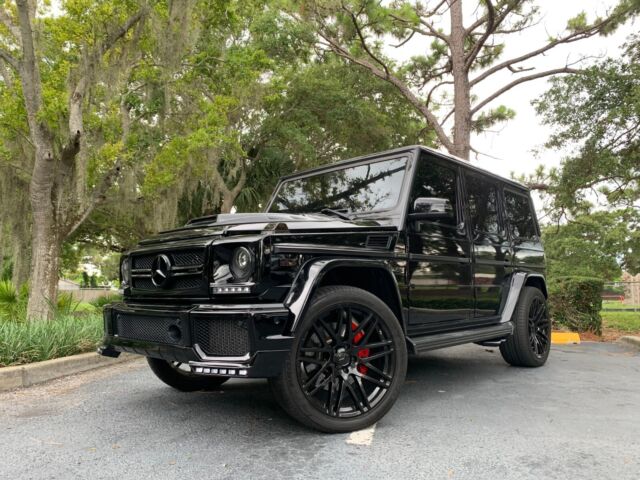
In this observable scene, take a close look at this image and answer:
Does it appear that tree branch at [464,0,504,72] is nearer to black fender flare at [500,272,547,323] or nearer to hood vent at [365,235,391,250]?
black fender flare at [500,272,547,323]

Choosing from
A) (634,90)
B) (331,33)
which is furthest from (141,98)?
(634,90)

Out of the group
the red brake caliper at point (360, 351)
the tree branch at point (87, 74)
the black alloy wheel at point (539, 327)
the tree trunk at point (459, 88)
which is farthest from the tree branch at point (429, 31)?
the red brake caliper at point (360, 351)

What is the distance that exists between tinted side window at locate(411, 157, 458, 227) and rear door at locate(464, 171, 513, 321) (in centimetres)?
29

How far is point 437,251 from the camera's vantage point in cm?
412

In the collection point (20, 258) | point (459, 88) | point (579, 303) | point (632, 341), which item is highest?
point (459, 88)

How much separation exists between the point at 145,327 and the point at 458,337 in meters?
2.47

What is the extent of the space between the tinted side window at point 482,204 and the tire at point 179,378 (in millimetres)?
2819

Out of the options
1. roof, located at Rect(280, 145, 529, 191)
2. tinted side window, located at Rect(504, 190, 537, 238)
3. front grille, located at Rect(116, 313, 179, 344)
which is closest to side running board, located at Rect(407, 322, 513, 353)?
tinted side window, located at Rect(504, 190, 537, 238)

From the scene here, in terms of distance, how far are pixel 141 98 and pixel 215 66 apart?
77.1 inches

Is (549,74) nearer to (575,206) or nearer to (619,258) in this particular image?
(575,206)

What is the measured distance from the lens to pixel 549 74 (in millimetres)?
12398

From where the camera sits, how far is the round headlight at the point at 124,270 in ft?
12.4

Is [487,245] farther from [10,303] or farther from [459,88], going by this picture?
[459,88]

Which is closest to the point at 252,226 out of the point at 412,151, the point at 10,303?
the point at 412,151
